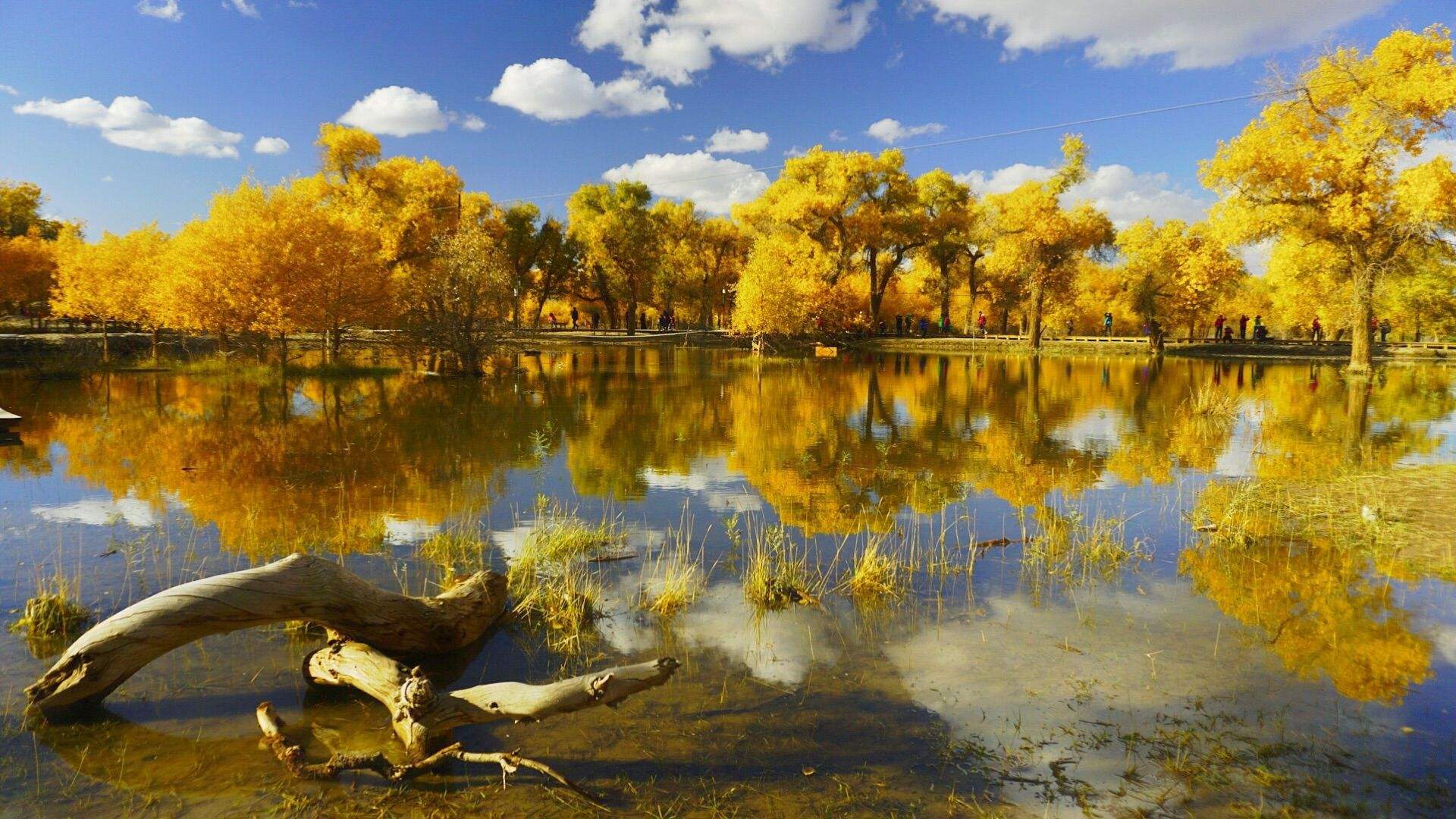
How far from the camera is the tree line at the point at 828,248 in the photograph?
3092 cm

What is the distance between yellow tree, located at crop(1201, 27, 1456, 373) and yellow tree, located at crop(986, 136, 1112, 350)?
18.8 meters

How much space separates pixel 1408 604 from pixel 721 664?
7362 mm

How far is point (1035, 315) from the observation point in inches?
2212

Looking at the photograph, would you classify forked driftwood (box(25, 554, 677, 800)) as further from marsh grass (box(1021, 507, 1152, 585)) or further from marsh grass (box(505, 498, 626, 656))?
marsh grass (box(1021, 507, 1152, 585))

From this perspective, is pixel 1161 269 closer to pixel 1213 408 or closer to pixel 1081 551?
pixel 1213 408

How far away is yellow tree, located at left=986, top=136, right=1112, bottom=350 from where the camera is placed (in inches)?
2085

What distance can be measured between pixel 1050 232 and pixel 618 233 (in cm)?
3574

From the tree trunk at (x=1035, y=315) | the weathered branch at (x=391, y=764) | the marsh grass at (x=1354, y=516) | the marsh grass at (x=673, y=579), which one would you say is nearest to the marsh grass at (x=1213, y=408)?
the marsh grass at (x=1354, y=516)

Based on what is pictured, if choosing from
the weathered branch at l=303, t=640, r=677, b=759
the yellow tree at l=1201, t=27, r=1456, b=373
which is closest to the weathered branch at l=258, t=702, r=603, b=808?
the weathered branch at l=303, t=640, r=677, b=759

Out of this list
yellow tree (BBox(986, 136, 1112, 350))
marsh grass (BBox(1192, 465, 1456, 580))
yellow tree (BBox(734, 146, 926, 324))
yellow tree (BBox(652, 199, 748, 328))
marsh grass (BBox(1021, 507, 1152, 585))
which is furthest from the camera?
yellow tree (BBox(652, 199, 748, 328))

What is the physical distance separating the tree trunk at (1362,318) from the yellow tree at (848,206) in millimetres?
32406

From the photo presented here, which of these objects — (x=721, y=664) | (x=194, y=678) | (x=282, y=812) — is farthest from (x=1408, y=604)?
(x=194, y=678)

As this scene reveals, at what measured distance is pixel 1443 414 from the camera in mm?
22625

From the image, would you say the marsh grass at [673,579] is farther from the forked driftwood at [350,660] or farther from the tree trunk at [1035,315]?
the tree trunk at [1035,315]
